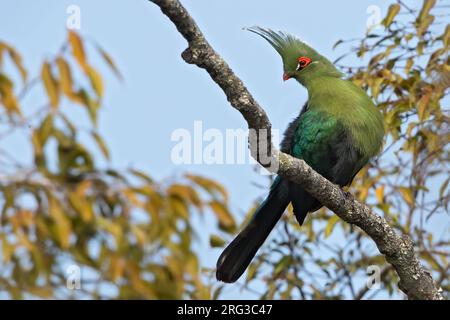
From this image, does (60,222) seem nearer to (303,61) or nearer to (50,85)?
(50,85)

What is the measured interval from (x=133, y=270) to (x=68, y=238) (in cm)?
39

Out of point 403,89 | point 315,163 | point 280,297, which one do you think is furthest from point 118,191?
point 403,89

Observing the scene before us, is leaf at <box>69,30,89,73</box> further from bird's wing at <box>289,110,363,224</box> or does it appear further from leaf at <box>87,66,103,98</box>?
bird's wing at <box>289,110,363,224</box>

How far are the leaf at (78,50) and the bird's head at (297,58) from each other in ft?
3.30

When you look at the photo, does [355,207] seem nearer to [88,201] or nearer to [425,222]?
[88,201]

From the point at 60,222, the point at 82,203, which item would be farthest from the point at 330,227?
the point at 60,222

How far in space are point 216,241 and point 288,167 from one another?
1.52 meters

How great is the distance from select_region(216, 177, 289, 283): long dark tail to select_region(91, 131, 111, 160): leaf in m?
0.71

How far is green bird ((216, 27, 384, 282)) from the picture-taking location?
13.3 feet

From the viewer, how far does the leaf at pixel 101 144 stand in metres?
3.76

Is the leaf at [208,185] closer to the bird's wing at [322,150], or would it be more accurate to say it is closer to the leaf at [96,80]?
the bird's wing at [322,150]

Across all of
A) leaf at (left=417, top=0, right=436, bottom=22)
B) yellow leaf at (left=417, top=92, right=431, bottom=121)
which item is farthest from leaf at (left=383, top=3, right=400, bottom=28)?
yellow leaf at (left=417, top=92, right=431, bottom=121)

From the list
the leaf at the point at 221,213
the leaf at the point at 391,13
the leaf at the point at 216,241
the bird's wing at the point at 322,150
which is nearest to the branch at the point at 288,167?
the bird's wing at the point at 322,150

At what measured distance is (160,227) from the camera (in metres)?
3.98
